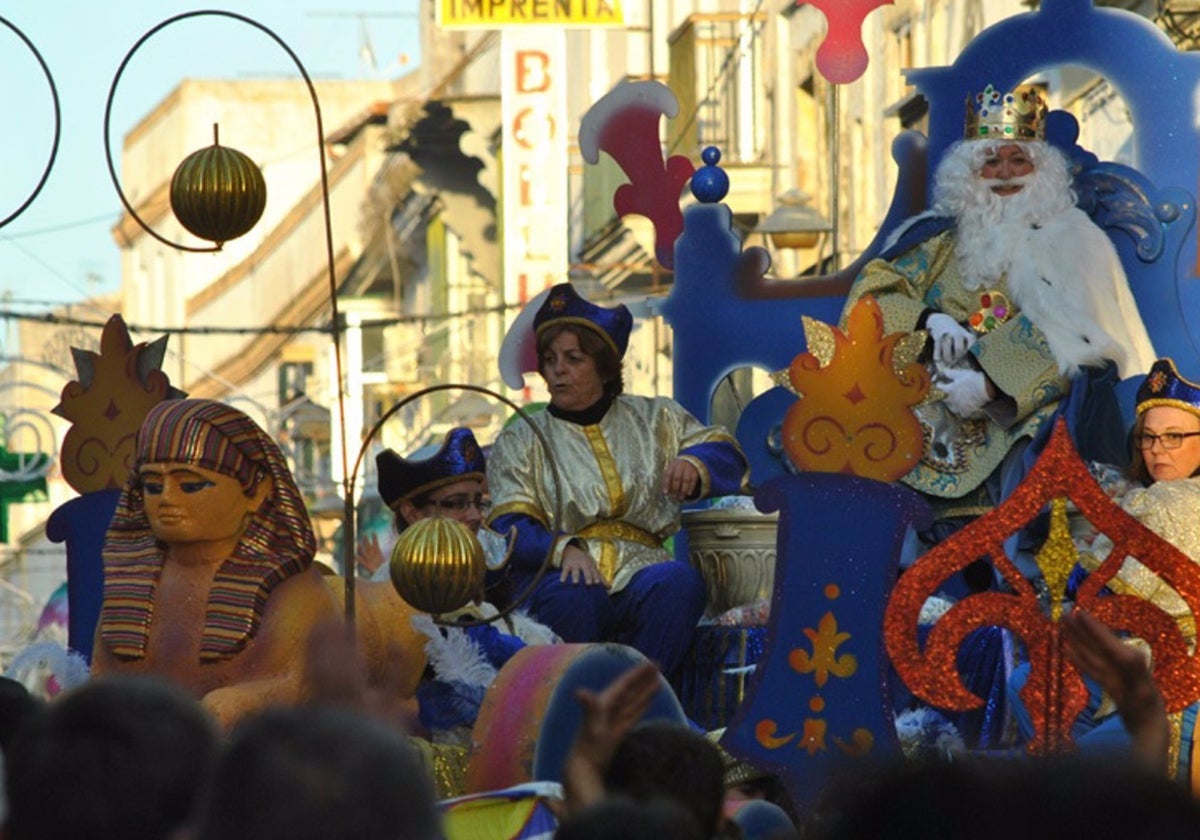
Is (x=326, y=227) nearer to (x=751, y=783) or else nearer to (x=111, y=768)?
(x=751, y=783)

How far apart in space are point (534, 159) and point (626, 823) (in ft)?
80.3

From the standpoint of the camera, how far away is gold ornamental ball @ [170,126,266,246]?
835cm

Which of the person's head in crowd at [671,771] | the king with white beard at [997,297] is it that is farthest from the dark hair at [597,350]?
the person's head in crowd at [671,771]

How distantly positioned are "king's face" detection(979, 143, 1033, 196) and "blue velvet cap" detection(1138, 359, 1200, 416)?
1.42m

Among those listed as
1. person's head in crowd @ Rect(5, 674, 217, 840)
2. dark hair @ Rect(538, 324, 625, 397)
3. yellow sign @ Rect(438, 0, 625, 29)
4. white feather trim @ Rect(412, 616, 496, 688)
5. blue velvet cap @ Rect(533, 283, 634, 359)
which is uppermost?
yellow sign @ Rect(438, 0, 625, 29)

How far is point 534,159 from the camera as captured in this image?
27.8 metres

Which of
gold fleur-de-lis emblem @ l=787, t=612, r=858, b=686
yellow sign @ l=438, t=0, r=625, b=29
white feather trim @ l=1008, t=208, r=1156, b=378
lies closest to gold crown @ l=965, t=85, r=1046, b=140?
white feather trim @ l=1008, t=208, r=1156, b=378

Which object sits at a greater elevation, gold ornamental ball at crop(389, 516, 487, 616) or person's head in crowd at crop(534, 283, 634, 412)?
person's head in crowd at crop(534, 283, 634, 412)

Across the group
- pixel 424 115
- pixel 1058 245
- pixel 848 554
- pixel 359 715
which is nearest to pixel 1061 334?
pixel 1058 245

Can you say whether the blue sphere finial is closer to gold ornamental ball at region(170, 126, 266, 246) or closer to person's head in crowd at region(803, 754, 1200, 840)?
gold ornamental ball at region(170, 126, 266, 246)

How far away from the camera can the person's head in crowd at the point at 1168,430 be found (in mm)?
8211

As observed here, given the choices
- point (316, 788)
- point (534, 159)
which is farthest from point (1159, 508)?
point (534, 159)

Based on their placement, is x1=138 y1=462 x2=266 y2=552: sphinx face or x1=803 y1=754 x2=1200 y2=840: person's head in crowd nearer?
x1=803 y1=754 x2=1200 y2=840: person's head in crowd

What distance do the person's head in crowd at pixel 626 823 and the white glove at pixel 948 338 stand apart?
19.3 ft
